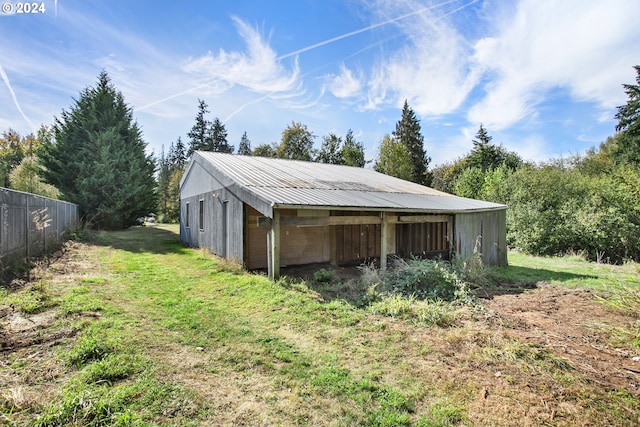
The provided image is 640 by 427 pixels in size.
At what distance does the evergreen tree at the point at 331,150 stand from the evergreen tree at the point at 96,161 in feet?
63.2

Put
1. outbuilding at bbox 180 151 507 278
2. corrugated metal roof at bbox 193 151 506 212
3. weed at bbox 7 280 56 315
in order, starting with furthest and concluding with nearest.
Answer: outbuilding at bbox 180 151 507 278 < corrugated metal roof at bbox 193 151 506 212 < weed at bbox 7 280 56 315

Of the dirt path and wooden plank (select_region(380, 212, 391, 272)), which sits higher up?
wooden plank (select_region(380, 212, 391, 272))

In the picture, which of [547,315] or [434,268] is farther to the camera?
[434,268]

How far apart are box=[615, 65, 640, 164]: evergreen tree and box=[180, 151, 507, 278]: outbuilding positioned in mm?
17955

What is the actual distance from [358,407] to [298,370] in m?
0.86

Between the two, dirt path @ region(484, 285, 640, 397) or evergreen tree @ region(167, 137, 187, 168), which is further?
evergreen tree @ region(167, 137, 187, 168)

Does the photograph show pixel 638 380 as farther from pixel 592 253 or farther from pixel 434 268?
pixel 592 253

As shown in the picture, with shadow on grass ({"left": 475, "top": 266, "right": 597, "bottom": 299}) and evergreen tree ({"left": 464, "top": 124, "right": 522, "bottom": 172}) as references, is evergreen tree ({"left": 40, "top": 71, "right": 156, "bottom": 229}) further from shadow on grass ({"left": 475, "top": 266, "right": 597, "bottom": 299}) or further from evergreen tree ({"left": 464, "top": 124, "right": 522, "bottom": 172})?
evergreen tree ({"left": 464, "top": 124, "right": 522, "bottom": 172})

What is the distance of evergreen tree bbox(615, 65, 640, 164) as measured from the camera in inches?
861

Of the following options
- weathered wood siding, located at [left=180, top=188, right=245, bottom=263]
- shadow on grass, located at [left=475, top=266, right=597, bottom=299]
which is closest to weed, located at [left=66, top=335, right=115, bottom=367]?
weathered wood siding, located at [left=180, top=188, right=245, bottom=263]

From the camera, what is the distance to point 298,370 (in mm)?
3344

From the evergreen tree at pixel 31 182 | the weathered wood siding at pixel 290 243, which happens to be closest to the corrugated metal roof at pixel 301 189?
the weathered wood siding at pixel 290 243

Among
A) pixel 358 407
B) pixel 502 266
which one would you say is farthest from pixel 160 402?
pixel 502 266

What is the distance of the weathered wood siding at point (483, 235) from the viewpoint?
11.0 metres
